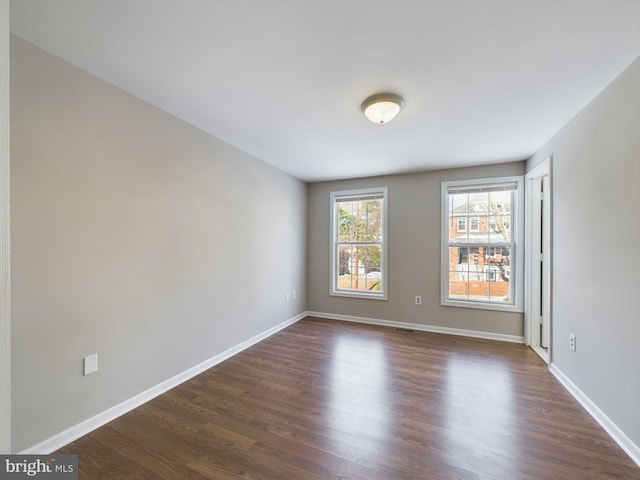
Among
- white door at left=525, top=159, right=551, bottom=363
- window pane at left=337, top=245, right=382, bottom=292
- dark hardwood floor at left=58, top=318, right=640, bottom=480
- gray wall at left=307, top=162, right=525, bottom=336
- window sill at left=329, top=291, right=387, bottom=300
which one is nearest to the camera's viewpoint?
dark hardwood floor at left=58, top=318, right=640, bottom=480

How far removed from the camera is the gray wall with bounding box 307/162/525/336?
12.5 feet

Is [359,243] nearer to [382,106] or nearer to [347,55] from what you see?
[382,106]

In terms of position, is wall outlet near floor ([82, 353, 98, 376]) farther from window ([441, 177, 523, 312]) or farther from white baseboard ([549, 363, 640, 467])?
window ([441, 177, 523, 312])

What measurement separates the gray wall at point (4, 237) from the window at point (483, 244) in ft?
13.8

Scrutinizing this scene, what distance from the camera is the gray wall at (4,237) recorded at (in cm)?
68

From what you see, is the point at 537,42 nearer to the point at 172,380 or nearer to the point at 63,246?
the point at 63,246

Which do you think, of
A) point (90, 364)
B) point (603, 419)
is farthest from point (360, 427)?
point (90, 364)

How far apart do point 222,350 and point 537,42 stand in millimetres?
3623

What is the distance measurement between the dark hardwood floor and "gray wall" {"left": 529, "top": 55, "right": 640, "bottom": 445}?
334 mm

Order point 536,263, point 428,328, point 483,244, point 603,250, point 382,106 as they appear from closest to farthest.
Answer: point 603,250
point 382,106
point 536,263
point 483,244
point 428,328

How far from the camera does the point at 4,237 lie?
694mm

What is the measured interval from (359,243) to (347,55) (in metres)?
3.25

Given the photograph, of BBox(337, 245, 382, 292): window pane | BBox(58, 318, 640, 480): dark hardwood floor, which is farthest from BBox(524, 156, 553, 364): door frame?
BBox(337, 245, 382, 292): window pane

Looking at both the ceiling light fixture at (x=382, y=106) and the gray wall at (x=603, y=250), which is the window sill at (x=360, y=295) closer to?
the gray wall at (x=603, y=250)
